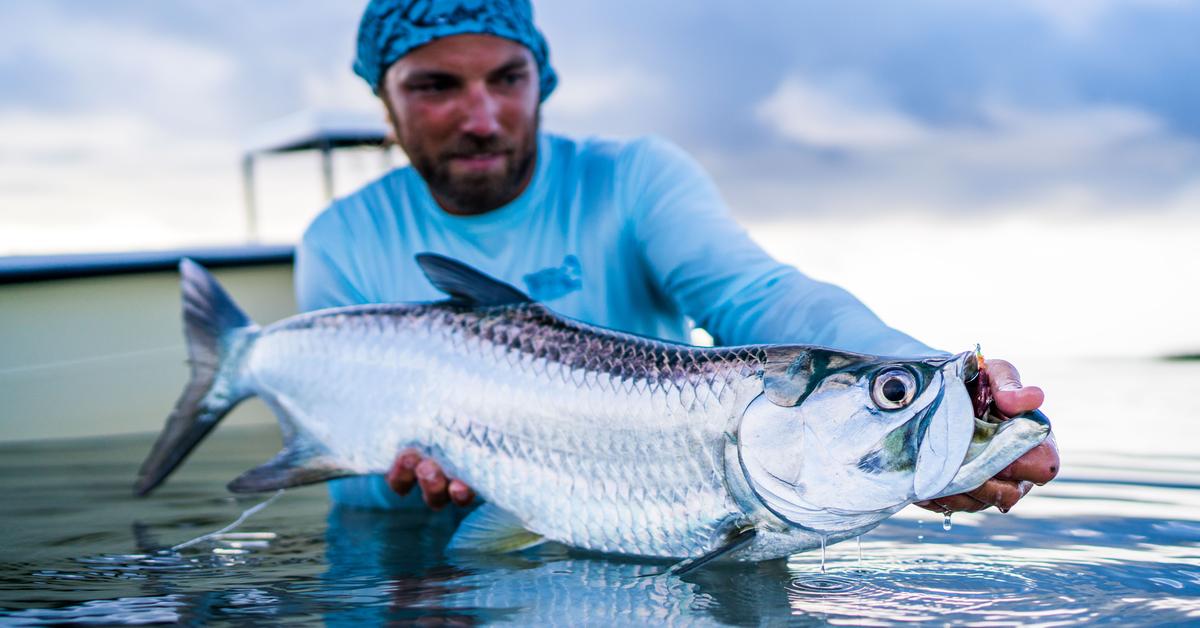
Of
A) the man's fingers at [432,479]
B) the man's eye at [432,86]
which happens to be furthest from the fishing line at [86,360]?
the man's fingers at [432,479]

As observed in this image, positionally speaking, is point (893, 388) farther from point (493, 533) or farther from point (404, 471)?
point (404, 471)

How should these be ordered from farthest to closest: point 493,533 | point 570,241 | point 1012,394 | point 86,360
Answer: point 86,360 < point 570,241 < point 493,533 < point 1012,394

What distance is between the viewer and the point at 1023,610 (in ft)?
6.41

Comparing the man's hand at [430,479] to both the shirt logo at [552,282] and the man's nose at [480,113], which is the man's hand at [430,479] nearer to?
the shirt logo at [552,282]

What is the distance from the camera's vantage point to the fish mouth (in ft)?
6.09

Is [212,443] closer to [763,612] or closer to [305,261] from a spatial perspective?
[305,261]

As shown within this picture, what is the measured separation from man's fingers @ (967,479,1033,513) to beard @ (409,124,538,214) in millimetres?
1663

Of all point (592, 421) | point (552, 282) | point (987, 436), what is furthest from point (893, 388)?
point (552, 282)

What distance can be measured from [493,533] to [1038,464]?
1.11m

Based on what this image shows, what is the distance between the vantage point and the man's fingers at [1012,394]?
1842mm

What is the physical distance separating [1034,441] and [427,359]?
127 centimetres

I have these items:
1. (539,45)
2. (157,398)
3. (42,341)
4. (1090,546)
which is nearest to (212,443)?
(157,398)

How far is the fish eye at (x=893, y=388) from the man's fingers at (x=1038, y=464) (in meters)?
0.22

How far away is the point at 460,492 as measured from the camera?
2479mm
